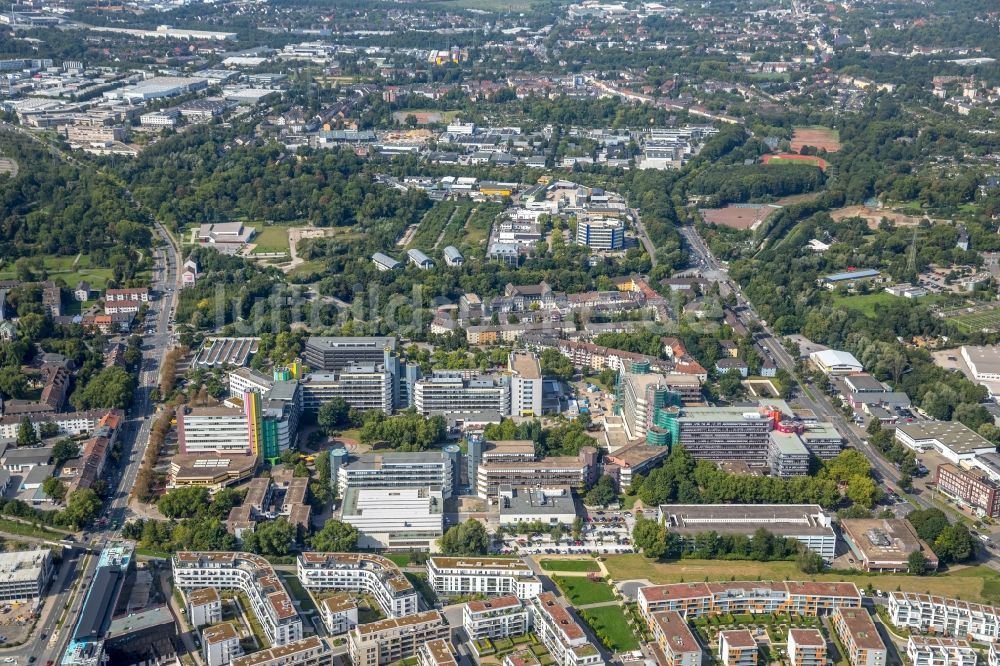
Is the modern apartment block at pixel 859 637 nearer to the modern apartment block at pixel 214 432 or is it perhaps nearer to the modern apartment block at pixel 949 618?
the modern apartment block at pixel 949 618

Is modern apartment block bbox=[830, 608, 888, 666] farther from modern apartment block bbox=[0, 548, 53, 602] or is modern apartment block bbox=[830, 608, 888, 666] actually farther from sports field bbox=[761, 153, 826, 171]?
sports field bbox=[761, 153, 826, 171]

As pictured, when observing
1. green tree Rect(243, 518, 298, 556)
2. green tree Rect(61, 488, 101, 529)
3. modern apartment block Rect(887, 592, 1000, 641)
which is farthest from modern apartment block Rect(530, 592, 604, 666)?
green tree Rect(61, 488, 101, 529)

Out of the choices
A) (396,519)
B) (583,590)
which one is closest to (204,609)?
(396,519)

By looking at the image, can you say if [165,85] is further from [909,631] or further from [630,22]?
[909,631]

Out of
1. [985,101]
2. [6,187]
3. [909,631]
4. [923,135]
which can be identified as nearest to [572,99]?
[923,135]

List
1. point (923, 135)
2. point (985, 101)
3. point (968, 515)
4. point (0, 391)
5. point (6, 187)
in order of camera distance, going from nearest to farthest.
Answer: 1. point (968, 515)
2. point (0, 391)
3. point (6, 187)
4. point (923, 135)
5. point (985, 101)

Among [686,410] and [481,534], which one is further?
[686,410]

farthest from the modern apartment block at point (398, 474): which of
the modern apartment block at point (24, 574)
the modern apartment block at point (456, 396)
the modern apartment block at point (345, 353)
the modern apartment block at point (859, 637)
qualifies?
the modern apartment block at point (859, 637)
